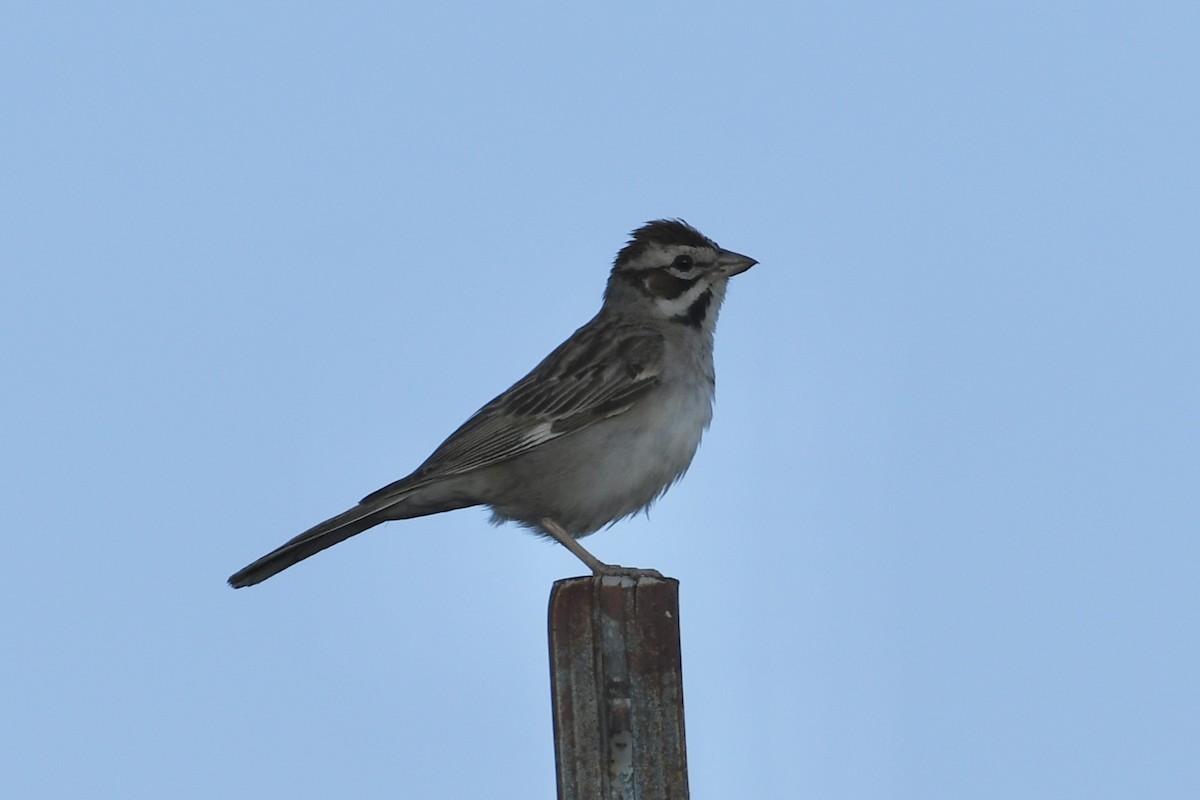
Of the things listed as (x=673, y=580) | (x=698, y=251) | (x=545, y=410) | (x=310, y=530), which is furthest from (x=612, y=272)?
(x=673, y=580)

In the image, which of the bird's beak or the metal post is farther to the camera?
the bird's beak

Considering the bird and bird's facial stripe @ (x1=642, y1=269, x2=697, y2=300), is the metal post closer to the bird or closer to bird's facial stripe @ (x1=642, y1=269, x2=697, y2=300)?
the bird

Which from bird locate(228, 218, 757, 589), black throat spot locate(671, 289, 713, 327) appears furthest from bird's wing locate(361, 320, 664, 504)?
black throat spot locate(671, 289, 713, 327)

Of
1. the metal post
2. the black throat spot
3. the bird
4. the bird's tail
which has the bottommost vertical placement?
the metal post

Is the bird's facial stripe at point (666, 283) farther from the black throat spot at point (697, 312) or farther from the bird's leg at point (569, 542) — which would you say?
the bird's leg at point (569, 542)

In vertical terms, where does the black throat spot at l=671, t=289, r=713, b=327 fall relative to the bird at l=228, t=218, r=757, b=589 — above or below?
above

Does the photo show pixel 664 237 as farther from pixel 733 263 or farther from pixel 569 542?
pixel 569 542
